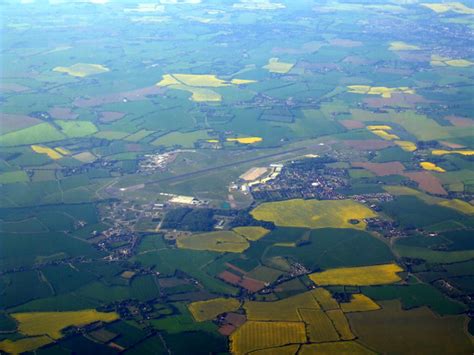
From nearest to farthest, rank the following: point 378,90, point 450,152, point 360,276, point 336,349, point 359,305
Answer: point 336,349
point 359,305
point 360,276
point 450,152
point 378,90

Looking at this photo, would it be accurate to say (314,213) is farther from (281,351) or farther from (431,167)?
(281,351)

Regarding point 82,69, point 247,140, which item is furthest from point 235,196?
point 82,69

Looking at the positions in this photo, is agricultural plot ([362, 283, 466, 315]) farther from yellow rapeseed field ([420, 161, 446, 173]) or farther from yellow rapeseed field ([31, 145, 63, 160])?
yellow rapeseed field ([31, 145, 63, 160])

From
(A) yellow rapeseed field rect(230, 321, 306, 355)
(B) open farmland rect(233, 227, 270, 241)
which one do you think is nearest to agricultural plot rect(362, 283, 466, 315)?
(A) yellow rapeseed field rect(230, 321, 306, 355)

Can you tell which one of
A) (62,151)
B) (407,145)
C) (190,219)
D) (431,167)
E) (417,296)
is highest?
(417,296)

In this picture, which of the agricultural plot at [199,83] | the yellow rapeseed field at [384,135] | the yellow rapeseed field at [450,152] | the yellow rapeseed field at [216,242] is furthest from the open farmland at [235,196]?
the yellow rapeseed field at [384,135]

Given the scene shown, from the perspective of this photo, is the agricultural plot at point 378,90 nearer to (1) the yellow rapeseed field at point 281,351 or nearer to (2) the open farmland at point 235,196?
(2) the open farmland at point 235,196

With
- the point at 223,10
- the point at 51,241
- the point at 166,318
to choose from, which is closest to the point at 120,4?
the point at 223,10
